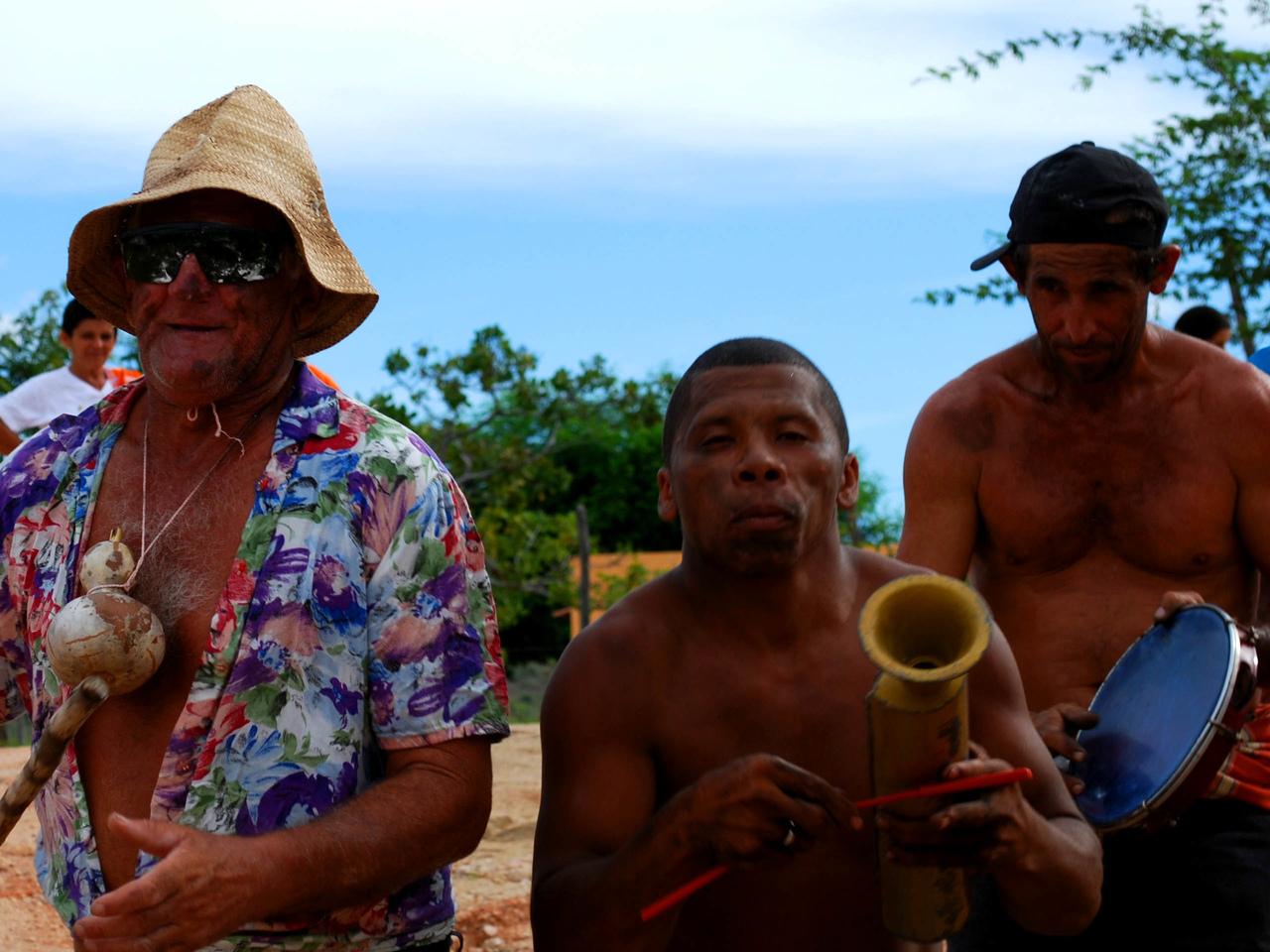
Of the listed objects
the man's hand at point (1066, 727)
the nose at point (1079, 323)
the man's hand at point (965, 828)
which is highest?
the nose at point (1079, 323)

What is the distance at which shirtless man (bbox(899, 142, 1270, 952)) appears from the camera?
4262mm

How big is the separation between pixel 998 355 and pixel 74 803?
265cm

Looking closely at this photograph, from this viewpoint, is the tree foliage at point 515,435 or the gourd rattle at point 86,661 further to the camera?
the tree foliage at point 515,435

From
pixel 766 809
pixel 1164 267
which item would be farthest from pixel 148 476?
pixel 1164 267

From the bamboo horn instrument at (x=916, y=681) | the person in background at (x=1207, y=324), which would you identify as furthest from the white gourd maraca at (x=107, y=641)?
the person in background at (x=1207, y=324)

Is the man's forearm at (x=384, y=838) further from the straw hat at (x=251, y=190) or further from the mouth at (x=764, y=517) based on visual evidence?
the straw hat at (x=251, y=190)

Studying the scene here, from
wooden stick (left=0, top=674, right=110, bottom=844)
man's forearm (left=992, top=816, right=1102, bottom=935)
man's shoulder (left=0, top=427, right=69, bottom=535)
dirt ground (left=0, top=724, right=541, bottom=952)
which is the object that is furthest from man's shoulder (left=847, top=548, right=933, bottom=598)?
dirt ground (left=0, top=724, right=541, bottom=952)

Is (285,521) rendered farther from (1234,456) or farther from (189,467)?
(1234,456)

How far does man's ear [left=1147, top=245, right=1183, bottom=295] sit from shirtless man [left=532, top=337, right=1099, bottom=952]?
52.1 inches

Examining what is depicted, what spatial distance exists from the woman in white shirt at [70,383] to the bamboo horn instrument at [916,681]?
24.0 feet

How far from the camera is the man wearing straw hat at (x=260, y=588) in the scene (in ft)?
10.1

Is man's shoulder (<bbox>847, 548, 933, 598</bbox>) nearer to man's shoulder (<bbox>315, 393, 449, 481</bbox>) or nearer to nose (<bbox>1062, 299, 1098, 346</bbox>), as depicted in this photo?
man's shoulder (<bbox>315, 393, 449, 481</bbox>)

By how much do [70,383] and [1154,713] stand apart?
694 centimetres

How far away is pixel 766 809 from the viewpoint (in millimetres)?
2754
